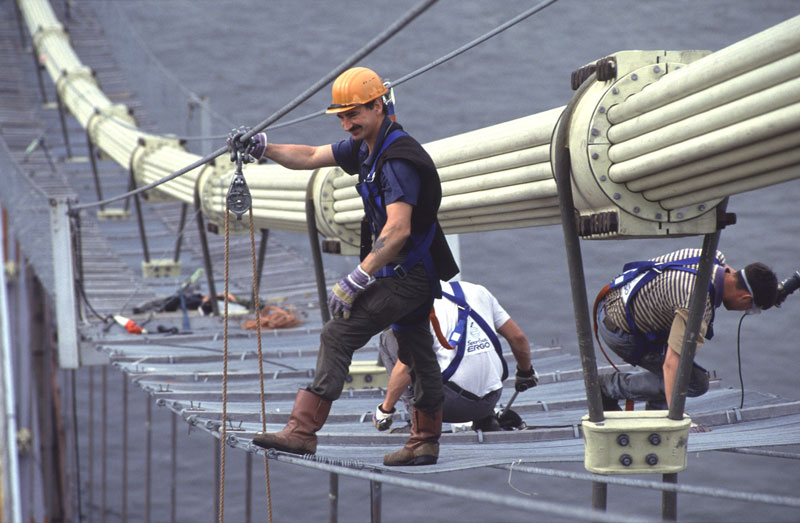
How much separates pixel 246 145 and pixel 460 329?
166 centimetres

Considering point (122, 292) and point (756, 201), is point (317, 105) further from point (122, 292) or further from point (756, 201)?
point (122, 292)

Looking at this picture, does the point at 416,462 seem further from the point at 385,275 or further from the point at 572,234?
the point at 572,234

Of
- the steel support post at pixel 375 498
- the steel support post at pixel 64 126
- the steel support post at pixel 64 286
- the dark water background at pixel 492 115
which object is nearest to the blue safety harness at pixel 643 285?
the steel support post at pixel 375 498

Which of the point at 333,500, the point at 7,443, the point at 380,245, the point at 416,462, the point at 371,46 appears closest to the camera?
the point at 371,46

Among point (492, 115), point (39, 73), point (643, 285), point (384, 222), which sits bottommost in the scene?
point (643, 285)

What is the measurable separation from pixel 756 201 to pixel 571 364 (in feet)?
49.5

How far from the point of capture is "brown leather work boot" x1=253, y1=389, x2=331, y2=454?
4422 mm

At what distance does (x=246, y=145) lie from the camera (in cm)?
477

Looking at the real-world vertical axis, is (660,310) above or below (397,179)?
below

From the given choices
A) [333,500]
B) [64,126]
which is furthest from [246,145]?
[64,126]

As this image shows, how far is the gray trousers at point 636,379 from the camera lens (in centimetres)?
565

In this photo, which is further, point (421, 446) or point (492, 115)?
point (492, 115)

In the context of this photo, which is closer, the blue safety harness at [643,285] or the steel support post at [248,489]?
the blue safety harness at [643,285]

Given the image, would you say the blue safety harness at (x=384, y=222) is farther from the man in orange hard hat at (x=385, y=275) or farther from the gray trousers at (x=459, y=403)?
the gray trousers at (x=459, y=403)
